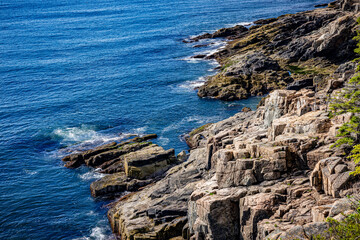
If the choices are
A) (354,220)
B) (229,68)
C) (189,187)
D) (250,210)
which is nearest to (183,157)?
(189,187)

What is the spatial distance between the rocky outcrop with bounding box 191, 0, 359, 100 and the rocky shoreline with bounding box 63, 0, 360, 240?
80.6 ft

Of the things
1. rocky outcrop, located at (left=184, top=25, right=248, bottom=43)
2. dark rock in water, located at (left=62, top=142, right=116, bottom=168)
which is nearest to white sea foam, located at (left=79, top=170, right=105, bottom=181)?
dark rock in water, located at (left=62, top=142, right=116, bottom=168)

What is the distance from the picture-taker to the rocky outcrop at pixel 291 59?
97.1 m

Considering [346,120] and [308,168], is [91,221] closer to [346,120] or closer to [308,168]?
[308,168]

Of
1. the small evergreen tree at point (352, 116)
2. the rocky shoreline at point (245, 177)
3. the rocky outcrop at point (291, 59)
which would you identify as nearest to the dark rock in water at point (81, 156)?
the rocky shoreline at point (245, 177)

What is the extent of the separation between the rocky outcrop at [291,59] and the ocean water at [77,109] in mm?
5771

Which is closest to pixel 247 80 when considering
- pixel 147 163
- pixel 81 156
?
pixel 147 163

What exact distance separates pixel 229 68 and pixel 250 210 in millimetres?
80221

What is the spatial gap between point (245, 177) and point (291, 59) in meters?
79.7

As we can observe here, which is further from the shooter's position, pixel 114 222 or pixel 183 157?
pixel 183 157

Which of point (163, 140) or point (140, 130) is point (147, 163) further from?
point (140, 130)

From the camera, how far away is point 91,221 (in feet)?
183

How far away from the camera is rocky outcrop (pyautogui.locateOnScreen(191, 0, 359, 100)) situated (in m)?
97.1

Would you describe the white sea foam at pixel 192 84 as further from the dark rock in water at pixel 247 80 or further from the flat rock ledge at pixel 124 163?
the flat rock ledge at pixel 124 163
